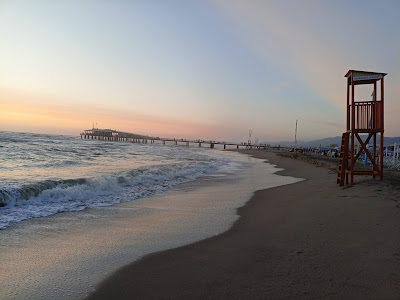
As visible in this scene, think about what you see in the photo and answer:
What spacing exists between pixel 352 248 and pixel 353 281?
3.36 ft

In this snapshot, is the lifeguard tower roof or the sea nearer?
the sea

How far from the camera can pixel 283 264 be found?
11.0 feet

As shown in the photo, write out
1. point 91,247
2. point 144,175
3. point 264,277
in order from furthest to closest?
point 144,175, point 91,247, point 264,277

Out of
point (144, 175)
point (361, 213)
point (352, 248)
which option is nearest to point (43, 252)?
point (352, 248)

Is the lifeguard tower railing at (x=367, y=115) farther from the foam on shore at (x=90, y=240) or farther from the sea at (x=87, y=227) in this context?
the foam on shore at (x=90, y=240)

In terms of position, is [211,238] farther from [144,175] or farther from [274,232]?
[144,175]

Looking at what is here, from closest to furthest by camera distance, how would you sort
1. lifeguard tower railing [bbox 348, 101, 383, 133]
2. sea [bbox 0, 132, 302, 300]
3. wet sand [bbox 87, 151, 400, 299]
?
wet sand [bbox 87, 151, 400, 299] < sea [bbox 0, 132, 302, 300] < lifeguard tower railing [bbox 348, 101, 383, 133]

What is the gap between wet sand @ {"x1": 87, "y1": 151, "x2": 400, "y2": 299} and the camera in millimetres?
2730

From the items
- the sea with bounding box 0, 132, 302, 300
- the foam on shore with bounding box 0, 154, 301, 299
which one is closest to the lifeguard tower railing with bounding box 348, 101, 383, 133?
the sea with bounding box 0, 132, 302, 300

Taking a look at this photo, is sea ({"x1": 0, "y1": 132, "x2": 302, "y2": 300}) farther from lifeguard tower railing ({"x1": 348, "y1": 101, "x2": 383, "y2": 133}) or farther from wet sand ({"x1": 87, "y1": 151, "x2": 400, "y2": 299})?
lifeguard tower railing ({"x1": 348, "y1": 101, "x2": 383, "y2": 133})

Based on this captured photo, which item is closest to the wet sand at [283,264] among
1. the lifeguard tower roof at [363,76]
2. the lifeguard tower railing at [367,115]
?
the lifeguard tower railing at [367,115]

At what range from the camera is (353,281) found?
9.39ft

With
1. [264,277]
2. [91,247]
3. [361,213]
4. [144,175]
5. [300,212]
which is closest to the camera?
[264,277]

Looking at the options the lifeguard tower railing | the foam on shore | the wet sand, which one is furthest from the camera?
the lifeguard tower railing
